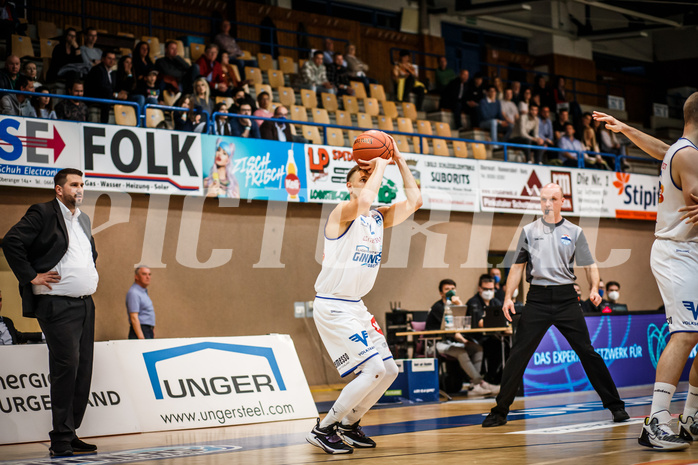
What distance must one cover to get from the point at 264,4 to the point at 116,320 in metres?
10.4

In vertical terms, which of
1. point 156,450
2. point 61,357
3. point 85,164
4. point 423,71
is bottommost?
point 156,450

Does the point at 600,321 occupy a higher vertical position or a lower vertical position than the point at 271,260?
lower

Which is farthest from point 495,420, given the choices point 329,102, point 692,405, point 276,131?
point 329,102

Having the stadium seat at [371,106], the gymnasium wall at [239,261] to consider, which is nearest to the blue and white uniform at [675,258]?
the gymnasium wall at [239,261]

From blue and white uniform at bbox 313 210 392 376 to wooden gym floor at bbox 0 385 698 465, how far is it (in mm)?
766

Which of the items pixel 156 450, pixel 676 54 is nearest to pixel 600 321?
pixel 156 450

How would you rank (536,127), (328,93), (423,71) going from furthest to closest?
(423,71) → (536,127) → (328,93)

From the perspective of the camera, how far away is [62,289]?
693 cm

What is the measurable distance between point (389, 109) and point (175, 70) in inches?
219

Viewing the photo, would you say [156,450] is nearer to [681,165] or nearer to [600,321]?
[681,165]

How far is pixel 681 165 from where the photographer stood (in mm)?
5828

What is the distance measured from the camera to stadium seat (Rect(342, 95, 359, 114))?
59.4ft

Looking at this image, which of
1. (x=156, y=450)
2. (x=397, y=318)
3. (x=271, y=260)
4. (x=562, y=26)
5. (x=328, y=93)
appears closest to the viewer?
(x=156, y=450)

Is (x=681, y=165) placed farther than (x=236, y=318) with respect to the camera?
No
